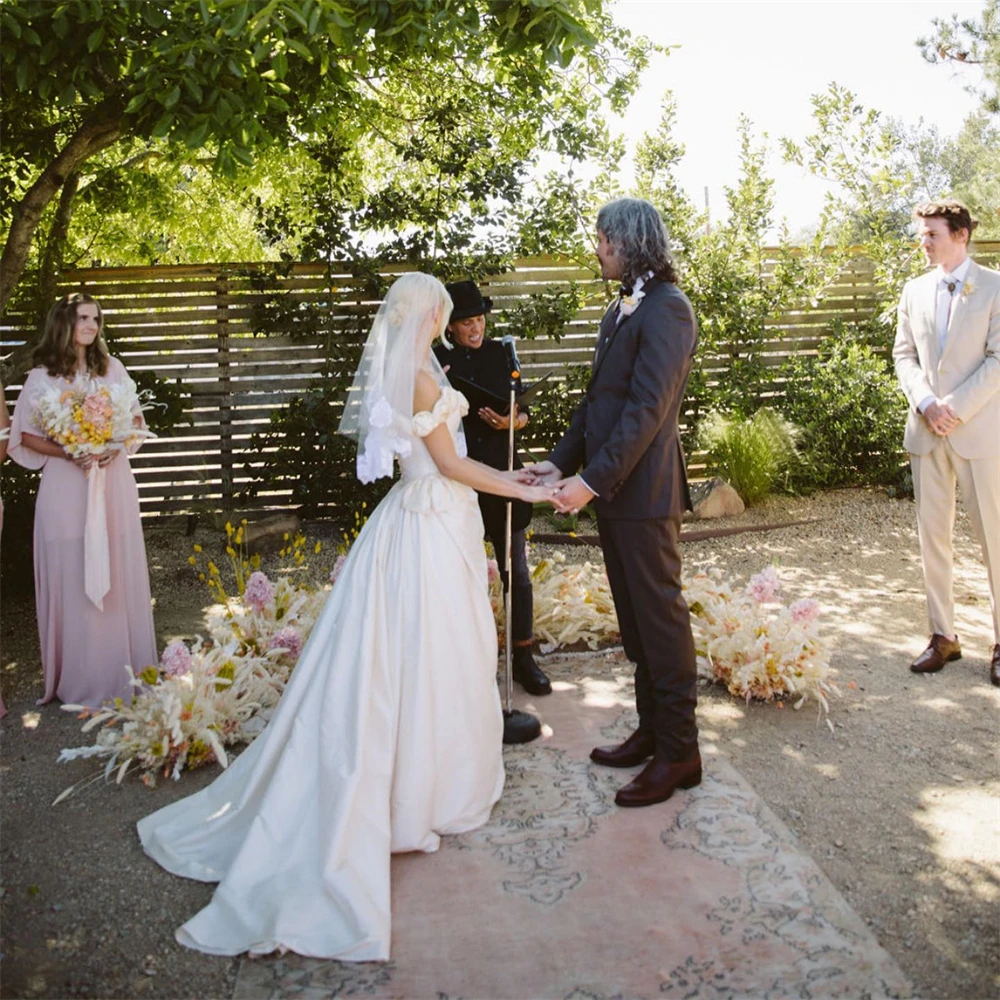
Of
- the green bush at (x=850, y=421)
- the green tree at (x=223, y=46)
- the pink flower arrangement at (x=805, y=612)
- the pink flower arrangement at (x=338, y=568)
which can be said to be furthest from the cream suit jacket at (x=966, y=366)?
the green bush at (x=850, y=421)

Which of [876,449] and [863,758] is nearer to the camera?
[863,758]

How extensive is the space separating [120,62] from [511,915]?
13.9 feet

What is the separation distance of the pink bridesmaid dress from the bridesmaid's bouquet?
4.0 inches

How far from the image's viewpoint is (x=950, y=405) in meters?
4.61

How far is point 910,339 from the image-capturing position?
497 cm

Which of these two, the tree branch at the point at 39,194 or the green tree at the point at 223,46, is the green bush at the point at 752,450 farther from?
the tree branch at the point at 39,194

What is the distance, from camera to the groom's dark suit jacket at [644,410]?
11.0ft

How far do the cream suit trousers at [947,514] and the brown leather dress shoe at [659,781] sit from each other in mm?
1946

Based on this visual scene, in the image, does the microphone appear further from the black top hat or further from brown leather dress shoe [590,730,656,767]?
brown leather dress shoe [590,730,656,767]

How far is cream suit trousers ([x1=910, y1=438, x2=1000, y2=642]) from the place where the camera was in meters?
4.63

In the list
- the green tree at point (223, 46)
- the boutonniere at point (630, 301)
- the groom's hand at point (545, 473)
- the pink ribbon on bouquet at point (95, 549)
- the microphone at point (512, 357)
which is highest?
the green tree at point (223, 46)

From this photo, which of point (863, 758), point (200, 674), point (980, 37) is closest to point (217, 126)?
point (200, 674)

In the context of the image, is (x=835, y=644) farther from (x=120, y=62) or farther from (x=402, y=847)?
(x=120, y=62)

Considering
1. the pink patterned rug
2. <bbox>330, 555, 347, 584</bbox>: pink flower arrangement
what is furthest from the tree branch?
the pink patterned rug
